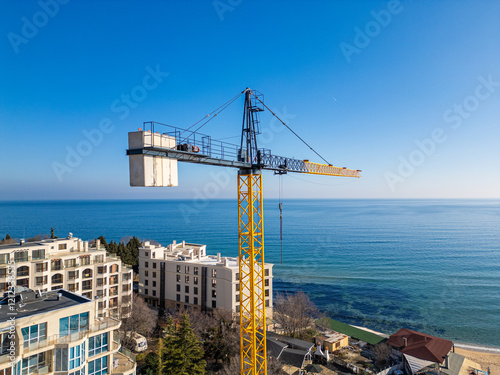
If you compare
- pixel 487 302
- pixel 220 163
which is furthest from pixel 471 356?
pixel 220 163

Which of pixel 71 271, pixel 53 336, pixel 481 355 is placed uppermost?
pixel 53 336

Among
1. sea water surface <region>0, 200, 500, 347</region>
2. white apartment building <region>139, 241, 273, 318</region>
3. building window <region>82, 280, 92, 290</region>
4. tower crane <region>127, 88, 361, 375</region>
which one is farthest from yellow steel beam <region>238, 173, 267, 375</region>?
sea water surface <region>0, 200, 500, 347</region>

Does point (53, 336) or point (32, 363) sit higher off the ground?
point (53, 336)

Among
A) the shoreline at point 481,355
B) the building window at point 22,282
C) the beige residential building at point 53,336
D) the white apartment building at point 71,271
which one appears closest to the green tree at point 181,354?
the beige residential building at point 53,336

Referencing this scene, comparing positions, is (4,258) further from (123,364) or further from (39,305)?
(123,364)

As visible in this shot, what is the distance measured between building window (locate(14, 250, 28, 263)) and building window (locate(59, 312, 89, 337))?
42.3ft

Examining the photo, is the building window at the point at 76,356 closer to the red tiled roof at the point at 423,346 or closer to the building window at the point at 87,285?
the building window at the point at 87,285

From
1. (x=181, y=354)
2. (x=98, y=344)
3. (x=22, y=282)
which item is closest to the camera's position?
(x=98, y=344)

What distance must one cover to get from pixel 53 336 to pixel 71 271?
1397cm

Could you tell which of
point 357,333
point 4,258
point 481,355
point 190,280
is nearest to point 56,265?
point 4,258

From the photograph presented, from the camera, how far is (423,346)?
66.5ft

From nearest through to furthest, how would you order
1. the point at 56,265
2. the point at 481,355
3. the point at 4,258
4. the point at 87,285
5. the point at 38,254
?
the point at 4,258, the point at 38,254, the point at 56,265, the point at 87,285, the point at 481,355

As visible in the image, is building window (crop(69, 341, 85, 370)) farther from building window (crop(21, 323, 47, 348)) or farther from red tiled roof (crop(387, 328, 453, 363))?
red tiled roof (crop(387, 328, 453, 363))

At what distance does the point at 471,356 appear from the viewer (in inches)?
920
